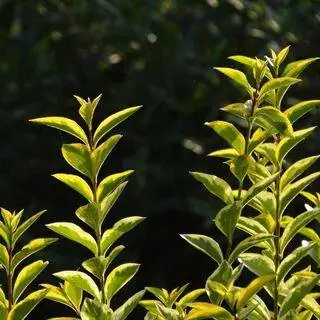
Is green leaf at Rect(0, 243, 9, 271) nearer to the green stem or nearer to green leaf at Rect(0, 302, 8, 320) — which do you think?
green leaf at Rect(0, 302, 8, 320)

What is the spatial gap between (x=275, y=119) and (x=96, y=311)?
328mm

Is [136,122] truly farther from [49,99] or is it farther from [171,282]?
[171,282]

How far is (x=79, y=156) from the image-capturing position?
1.35 metres

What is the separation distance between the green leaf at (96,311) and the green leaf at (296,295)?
22cm

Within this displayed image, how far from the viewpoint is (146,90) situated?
4.13m

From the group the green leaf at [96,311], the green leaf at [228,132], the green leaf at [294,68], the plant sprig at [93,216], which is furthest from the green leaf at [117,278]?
the green leaf at [294,68]

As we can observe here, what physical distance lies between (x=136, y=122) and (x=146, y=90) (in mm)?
140

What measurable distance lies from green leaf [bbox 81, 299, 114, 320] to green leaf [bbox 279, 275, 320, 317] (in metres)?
0.22

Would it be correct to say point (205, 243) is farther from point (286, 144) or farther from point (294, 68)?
point (294, 68)

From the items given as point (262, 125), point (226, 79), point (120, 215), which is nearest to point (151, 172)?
point (120, 215)

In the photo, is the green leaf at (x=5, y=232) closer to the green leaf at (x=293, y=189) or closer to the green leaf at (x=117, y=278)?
the green leaf at (x=117, y=278)

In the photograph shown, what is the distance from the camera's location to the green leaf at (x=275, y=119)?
1314 mm

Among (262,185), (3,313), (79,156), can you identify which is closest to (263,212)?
(262,185)

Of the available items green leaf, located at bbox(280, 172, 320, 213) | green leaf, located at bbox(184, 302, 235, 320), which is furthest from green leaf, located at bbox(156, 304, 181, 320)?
green leaf, located at bbox(280, 172, 320, 213)
